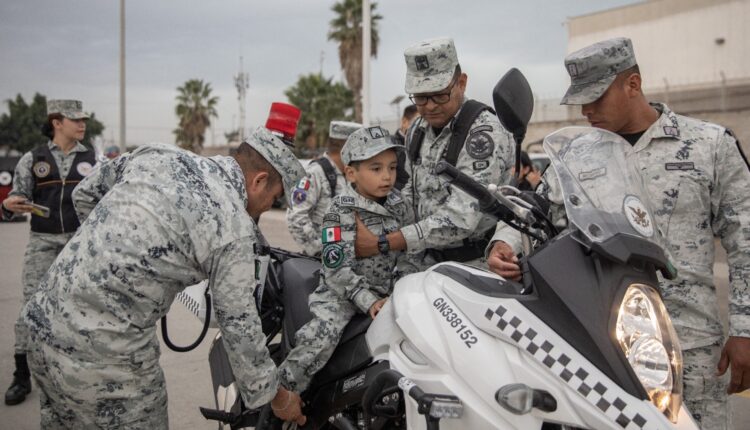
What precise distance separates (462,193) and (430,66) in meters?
0.65

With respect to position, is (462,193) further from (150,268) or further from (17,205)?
(17,205)

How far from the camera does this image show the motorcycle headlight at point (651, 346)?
1461mm

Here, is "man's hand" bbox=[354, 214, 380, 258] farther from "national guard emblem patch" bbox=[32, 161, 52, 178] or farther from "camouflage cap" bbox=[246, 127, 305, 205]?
"national guard emblem patch" bbox=[32, 161, 52, 178]

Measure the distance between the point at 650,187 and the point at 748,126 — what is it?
1500 cm

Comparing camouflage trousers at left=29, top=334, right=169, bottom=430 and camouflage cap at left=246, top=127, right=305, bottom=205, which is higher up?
camouflage cap at left=246, top=127, right=305, bottom=205

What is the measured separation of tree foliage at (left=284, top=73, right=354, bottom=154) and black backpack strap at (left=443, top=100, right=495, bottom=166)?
30.5 m

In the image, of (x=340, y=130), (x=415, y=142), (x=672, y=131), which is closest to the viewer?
(x=672, y=131)

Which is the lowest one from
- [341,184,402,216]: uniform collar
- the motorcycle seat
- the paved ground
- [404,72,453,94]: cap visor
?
the paved ground

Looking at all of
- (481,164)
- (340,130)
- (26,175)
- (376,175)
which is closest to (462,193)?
(481,164)

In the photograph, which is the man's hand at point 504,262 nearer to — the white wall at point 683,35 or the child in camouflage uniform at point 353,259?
the child in camouflage uniform at point 353,259

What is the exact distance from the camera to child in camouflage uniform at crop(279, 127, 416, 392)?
2.48 metres

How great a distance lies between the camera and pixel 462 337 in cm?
169

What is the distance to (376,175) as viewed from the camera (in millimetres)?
2820

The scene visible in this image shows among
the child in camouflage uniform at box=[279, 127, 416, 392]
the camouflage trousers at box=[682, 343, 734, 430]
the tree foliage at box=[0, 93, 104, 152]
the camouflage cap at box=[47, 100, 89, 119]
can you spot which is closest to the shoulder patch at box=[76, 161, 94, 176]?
the camouflage cap at box=[47, 100, 89, 119]
